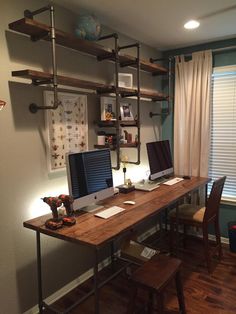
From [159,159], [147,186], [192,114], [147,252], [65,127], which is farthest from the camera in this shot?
[192,114]

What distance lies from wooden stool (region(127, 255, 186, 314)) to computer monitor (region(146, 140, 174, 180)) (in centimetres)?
122

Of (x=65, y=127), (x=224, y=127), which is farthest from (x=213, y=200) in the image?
(x=65, y=127)

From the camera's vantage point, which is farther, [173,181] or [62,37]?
[173,181]

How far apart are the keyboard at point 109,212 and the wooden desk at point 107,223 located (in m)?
0.04

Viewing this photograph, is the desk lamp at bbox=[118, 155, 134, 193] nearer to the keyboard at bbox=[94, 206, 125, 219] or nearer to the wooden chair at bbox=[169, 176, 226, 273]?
the keyboard at bbox=[94, 206, 125, 219]

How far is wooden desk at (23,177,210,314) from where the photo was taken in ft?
5.72

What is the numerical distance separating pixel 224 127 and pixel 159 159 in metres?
0.93

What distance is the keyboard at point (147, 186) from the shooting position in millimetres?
2927

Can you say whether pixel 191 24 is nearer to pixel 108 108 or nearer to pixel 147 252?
pixel 108 108

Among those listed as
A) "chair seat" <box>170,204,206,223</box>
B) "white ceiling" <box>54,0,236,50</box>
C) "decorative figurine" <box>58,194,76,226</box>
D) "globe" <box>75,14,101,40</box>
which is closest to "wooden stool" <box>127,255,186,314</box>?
"decorative figurine" <box>58,194,76,226</box>

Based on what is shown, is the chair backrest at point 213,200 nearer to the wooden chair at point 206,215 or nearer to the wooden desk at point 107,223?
the wooden chair at point 206,215

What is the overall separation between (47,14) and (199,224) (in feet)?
8.03

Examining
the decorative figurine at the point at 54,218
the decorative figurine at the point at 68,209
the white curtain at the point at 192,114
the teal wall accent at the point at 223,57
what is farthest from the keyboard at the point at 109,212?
the teal wall accent at the point at 223,57

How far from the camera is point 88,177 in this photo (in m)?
2.18
